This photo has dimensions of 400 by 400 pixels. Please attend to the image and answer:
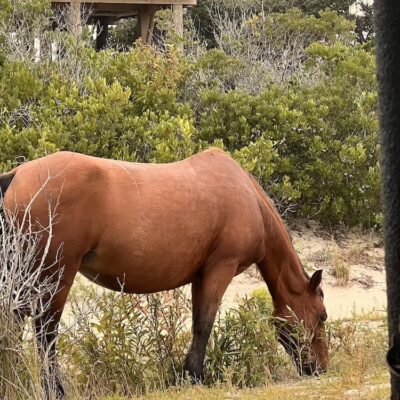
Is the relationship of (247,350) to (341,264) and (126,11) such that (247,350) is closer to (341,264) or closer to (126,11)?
(341,264)

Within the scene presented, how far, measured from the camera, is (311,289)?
22.8 feet

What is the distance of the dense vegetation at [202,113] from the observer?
12328 millimetres

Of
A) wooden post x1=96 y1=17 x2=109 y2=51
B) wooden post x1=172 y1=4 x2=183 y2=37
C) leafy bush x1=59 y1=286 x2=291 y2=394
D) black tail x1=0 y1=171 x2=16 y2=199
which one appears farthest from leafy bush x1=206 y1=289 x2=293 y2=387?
wooden post x1=96 y1=17 x2=109 y2=51

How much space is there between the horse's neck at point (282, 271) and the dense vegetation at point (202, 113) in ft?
15.7

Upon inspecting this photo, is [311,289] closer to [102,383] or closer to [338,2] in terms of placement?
[102,383]

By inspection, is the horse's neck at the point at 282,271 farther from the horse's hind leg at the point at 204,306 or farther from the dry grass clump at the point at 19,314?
the dry grass clump at the point at 19,314

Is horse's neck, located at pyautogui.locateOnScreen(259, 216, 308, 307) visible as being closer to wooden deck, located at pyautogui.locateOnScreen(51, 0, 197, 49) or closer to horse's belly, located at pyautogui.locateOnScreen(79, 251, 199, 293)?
horse's belly, located at pyautogui.locateOnScreen(79, 251, 199, 293)

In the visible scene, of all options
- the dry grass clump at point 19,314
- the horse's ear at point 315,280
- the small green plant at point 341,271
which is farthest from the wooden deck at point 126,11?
the dry grass clump at point 19,314

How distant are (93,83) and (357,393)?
30.2 ft

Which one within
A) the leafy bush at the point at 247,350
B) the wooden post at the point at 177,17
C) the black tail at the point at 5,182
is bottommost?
the leafy bush at the point at 247,350

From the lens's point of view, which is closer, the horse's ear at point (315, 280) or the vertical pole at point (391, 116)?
the vertical pole at point (391, 116)

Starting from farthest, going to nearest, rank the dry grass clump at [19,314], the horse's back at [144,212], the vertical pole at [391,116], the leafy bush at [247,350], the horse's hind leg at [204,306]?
1. the leafy bush at [247,350]
2. the horse's hind leg at [204,306]
3. the horse's back at [144,212]
4. the dry grass clump at [19,314]
5. the vertical pole at [391,116]

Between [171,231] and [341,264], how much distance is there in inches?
256

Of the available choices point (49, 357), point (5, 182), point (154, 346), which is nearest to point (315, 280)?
point (154, 346)
